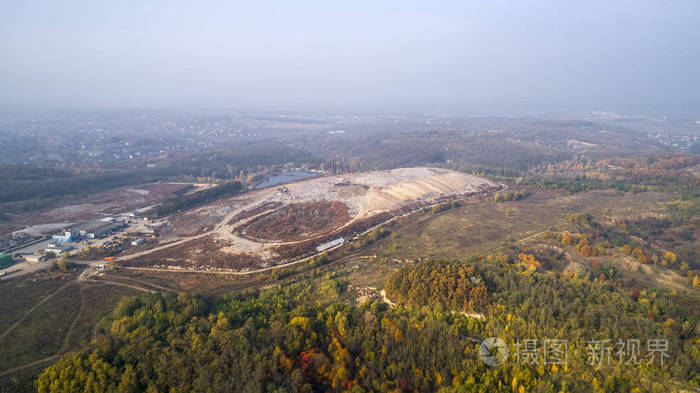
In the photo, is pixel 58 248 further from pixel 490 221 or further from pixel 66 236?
pixel 490 221

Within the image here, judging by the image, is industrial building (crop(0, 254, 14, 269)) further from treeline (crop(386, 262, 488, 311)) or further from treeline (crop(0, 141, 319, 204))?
treeline (crop(386, 262, 488, 311))

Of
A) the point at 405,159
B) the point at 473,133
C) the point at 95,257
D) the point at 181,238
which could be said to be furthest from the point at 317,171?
the point at 473,133

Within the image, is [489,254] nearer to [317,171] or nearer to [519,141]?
[317,171]

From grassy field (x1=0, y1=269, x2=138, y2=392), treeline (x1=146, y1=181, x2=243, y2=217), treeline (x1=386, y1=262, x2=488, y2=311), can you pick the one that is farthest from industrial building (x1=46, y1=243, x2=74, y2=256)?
treeline (x1=386, y1=262, x2=488, y2=311)

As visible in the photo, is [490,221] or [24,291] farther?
[490,221]

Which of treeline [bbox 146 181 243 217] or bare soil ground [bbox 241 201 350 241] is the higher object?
treeline [bbox 146 181 243 217]

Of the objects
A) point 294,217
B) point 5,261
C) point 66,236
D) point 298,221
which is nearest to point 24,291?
point 5,261
